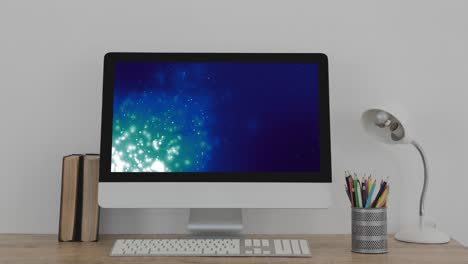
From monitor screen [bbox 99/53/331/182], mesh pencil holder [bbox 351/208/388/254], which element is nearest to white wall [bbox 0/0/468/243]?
monitor screen [bbox 99/53/331/182]

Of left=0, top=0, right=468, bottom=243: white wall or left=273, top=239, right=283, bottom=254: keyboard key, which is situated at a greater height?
left=0, top=0, right=468, bottom=243: white wall

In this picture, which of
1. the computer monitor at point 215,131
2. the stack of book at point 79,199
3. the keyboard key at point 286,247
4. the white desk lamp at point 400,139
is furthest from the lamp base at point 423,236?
the stack of book at point 79,199

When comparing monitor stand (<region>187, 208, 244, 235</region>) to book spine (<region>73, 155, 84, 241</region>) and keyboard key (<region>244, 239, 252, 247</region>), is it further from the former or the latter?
book spine (<region>73, 155, 84, 241</region>)

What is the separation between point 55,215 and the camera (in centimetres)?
186

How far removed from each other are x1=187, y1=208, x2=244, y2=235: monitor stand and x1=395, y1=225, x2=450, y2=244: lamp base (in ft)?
1.54

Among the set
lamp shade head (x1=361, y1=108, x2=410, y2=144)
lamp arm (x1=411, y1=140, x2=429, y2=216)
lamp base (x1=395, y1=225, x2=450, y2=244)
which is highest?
lamp shade head (x1=361, y1=108, x2=410, y2=144)

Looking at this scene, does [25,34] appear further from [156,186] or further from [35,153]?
[156,186]

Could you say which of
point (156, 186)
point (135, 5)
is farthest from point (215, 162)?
point (135, 5)

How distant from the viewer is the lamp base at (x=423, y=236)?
1.65m

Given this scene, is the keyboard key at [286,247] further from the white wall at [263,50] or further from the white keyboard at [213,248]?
the white wall at [263,50]

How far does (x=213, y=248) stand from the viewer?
1.49m

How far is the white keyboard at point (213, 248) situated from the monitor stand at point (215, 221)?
129 mm

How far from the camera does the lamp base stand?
165cm

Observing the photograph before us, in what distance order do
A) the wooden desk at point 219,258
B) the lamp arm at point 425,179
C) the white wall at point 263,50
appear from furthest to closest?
the white wall at point 263,50 < the lamp arm at point 425,179 < the wooden desk at point 219,258
